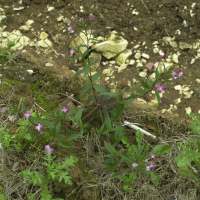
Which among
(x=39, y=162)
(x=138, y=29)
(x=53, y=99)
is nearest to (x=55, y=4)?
(x=138, y=29)

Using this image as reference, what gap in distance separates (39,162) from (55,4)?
10.6ft

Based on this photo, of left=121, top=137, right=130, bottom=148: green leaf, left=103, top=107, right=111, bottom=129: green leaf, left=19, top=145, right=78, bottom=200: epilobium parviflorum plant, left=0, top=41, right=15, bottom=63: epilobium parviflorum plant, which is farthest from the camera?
left=0, top=41, right=15, bottom=63: epilobium parviflorum plant

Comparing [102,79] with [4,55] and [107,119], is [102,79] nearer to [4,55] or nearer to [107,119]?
[107,119]

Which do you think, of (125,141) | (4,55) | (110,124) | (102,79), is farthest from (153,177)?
(4,55)

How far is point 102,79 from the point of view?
357cm

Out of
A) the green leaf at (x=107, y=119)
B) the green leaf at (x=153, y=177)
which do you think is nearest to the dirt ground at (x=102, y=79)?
the green leaf at (x=153, y=177)

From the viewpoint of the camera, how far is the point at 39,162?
7.87 feet

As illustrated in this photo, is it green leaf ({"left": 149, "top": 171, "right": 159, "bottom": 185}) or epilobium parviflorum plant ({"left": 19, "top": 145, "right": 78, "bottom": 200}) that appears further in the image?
green leaf ({"left": 149, "top": 171, "right": 159, "bottom": 185})

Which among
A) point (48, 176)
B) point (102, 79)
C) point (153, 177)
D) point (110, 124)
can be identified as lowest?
point (153, 177)

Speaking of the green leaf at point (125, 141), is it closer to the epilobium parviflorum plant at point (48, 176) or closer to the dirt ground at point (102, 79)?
the dirt ground at point (102, 79)

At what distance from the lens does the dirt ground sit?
233cm

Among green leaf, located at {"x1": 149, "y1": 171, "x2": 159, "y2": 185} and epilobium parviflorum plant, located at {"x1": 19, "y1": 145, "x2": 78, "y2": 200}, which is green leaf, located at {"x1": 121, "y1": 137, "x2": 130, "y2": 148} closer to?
green leaf, located at {"x1": 149, "y1": 171, "x2": 159, "y2": 185}

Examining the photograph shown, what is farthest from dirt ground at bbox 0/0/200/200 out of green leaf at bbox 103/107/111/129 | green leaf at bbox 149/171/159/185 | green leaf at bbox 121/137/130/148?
green leaf at bbox 103/107/111/129

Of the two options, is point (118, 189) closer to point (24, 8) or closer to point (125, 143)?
point (125, 143)
